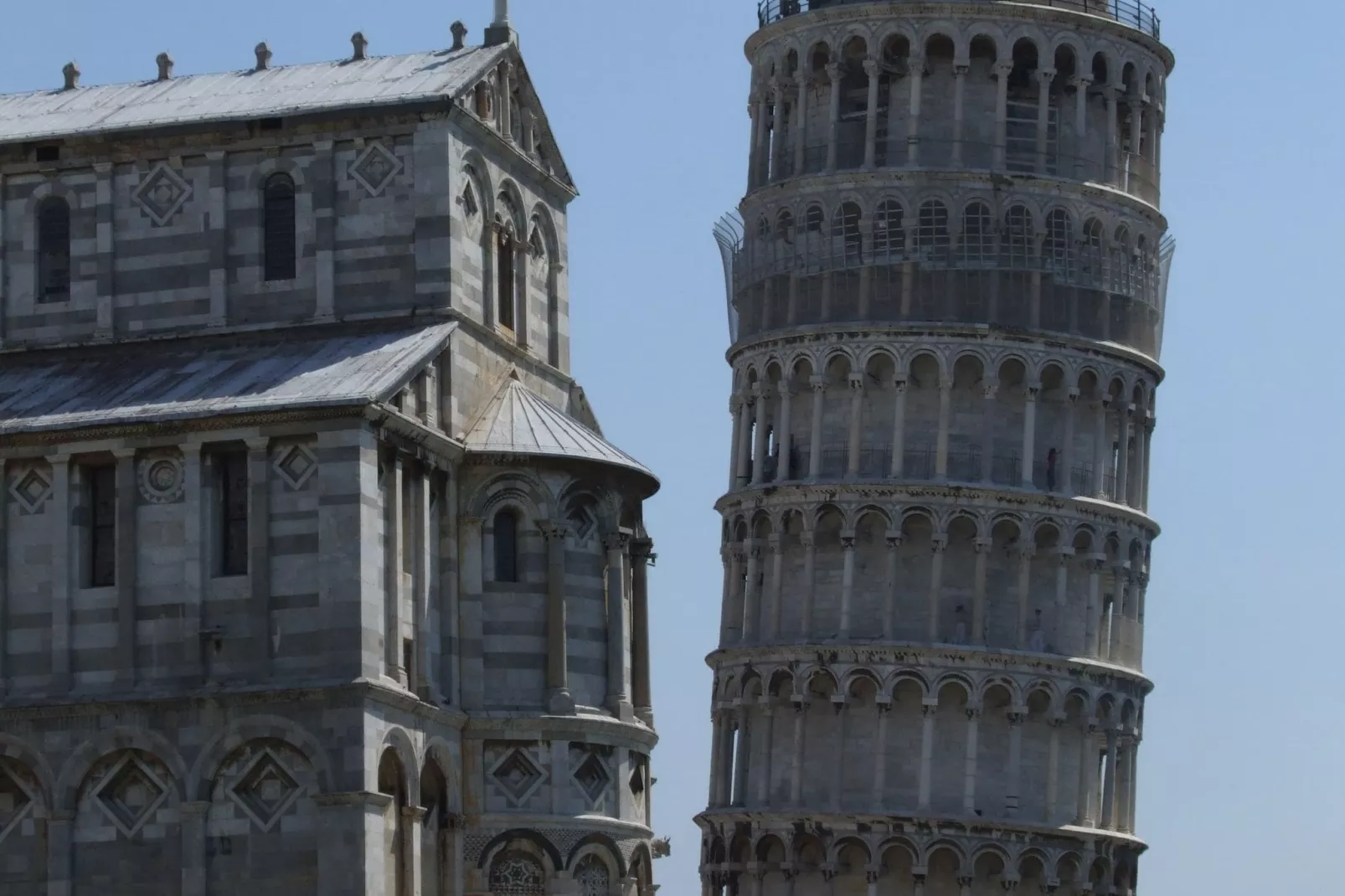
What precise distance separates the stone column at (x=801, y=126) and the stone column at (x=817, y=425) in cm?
735

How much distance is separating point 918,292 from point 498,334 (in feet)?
148

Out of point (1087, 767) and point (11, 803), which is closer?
point (11, 803)

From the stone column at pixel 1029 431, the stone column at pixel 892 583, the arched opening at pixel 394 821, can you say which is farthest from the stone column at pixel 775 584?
the arched opening at pixel 394 821

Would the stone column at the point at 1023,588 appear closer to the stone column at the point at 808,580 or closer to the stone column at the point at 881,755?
the stone column at the point at 881,755

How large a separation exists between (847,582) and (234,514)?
52.3 metres

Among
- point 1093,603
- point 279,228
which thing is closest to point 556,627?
point 279,228

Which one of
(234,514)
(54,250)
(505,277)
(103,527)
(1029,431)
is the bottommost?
(103,527)

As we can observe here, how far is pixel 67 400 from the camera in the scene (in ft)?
280

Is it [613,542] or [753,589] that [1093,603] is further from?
[613,542]

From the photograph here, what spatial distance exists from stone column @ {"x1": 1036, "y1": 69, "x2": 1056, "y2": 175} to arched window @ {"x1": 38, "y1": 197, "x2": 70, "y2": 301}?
51.2m

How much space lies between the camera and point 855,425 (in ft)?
437

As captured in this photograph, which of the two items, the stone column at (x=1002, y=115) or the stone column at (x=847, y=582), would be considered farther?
the stone column at (x=1002, y=115)

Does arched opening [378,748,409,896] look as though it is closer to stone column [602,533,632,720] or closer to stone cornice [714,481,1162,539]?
stone column [602,533,632,720]

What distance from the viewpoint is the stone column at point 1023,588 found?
13225 cm
